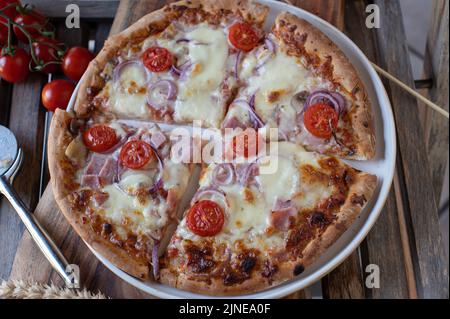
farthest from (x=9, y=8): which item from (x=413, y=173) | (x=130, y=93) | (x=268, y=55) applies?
(x=413, y=173)

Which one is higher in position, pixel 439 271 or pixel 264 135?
pixel 264 135

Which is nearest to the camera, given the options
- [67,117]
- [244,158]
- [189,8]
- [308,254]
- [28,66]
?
[308,254]

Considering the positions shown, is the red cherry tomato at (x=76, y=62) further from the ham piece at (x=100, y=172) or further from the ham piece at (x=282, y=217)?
the ham piece at (x=282, y=217)

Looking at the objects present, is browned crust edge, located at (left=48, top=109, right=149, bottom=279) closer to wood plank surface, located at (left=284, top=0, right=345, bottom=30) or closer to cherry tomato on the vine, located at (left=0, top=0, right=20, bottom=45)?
cherry tomato on the vine, located at (left=0, top=0, right=20, bottom=45)

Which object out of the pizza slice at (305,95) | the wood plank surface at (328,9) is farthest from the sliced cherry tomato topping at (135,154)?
the wood plank surface at (328,9)

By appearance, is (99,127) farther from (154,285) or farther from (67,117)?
(154,285)
